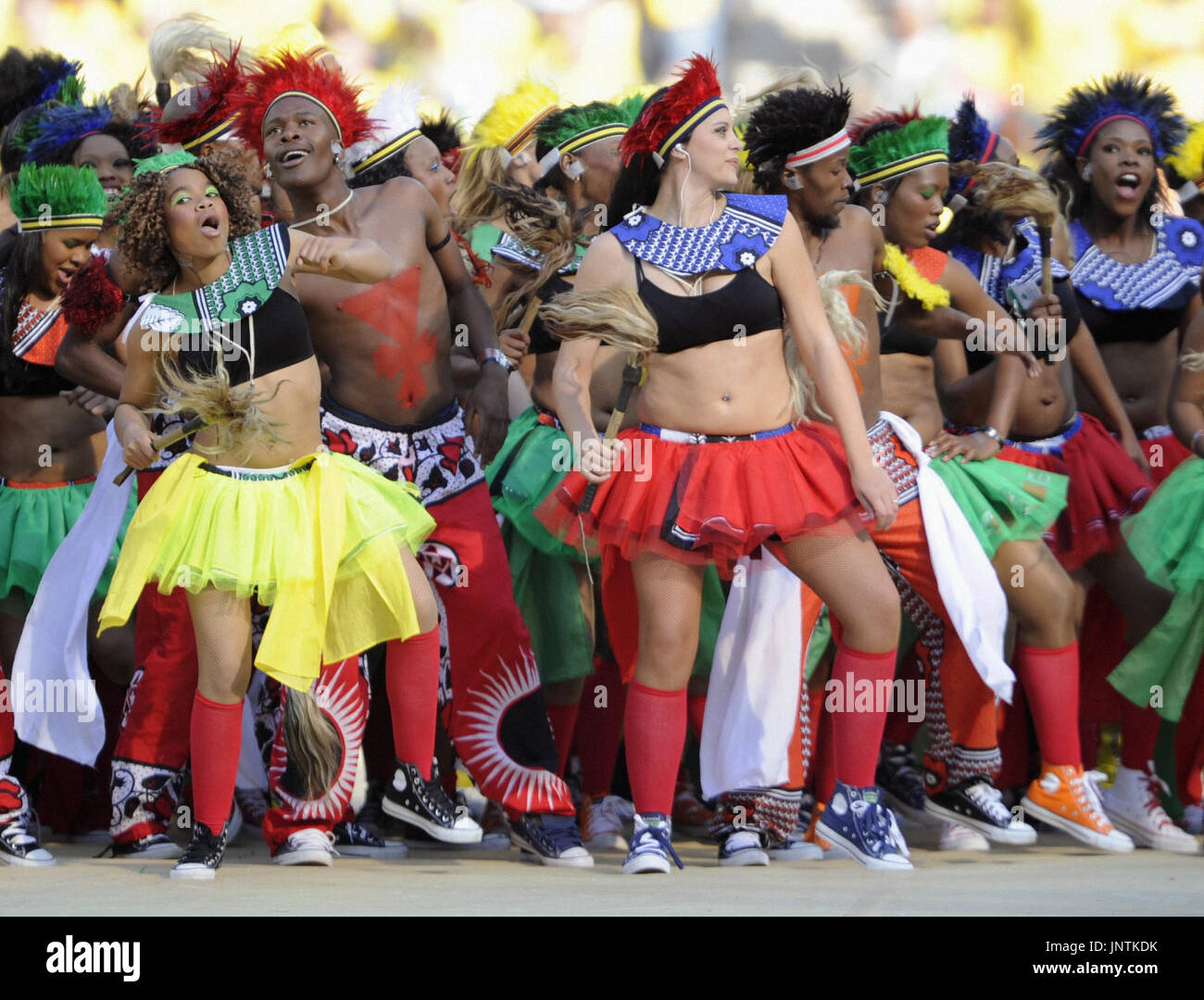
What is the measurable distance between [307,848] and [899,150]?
276 centimetres

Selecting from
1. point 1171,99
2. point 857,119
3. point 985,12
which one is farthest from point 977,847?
point 985,12

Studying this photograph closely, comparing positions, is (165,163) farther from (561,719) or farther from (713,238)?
(561,719)

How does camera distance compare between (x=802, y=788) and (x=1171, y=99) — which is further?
(x=1171, y=99)

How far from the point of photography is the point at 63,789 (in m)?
5.59

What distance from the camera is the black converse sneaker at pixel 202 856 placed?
4.44m

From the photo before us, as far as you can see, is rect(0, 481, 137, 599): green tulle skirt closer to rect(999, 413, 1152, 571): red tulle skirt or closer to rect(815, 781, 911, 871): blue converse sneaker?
rect(815, 781, 911, 871): blue converse sneaker

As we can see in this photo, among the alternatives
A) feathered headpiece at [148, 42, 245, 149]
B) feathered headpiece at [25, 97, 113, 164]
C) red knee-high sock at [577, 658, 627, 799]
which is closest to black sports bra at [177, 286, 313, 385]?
feathered headpiece at [148, 42, 245, 149]

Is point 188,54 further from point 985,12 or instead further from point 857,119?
point 985,12

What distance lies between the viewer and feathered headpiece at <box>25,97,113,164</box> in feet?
20.0

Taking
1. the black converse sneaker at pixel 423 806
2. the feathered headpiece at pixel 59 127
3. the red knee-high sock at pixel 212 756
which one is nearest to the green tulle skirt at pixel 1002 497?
the black converse sneaker at pixel 423 806

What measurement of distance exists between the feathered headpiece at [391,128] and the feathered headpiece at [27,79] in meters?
1.69

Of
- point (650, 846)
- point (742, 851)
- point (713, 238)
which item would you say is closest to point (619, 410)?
point (713, 238)

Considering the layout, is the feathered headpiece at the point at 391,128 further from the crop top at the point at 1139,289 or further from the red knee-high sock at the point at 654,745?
the crop top at the point at 1139,289

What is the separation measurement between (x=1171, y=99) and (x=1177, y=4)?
413 centimetres
